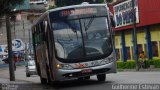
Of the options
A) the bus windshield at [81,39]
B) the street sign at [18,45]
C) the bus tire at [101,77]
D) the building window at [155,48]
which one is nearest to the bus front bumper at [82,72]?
the bus windshield at [81,39]

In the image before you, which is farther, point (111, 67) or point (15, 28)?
point (15, 28)

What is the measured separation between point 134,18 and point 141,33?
13.8 ft

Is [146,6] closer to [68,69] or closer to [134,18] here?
[134,18]

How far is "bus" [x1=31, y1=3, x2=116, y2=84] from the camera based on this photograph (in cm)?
2123

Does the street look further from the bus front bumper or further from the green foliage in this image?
the green foliage

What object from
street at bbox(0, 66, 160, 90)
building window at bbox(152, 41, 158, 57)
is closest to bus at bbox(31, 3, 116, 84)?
street at bbox(0, 66, 160, 90)

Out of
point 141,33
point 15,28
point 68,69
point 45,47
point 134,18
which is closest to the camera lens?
point 68,69

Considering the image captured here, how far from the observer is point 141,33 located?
48281mm

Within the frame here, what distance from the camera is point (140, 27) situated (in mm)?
47812

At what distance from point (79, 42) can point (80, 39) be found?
14 centimetres

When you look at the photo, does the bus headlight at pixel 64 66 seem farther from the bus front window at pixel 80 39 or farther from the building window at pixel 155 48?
the building window at pixel 155 48

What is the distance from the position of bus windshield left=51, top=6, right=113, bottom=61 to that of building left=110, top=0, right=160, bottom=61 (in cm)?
A: 2139

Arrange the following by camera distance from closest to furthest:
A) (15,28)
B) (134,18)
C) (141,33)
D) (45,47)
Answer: (45,47)
(134,18)
(141,33)
(15,28)

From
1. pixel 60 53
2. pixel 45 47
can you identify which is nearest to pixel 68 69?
pixel 60 53
